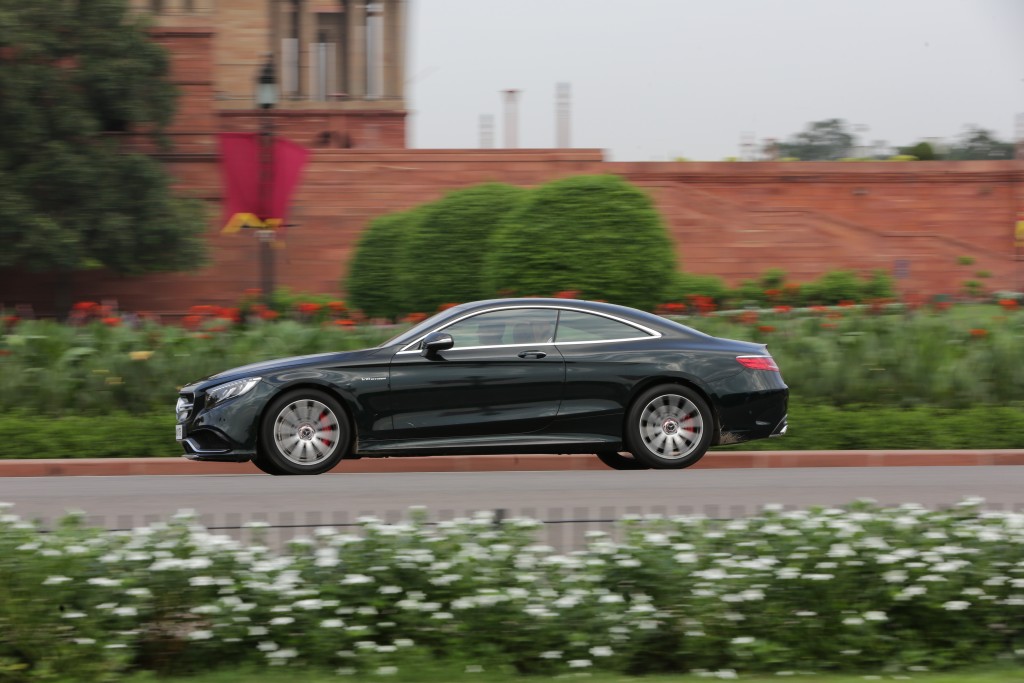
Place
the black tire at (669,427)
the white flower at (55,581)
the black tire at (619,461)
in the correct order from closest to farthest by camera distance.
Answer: the white flower at (55,581) → the black tire at (669,427) → the black tire at (619,461)

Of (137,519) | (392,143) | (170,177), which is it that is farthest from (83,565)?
(392,143)

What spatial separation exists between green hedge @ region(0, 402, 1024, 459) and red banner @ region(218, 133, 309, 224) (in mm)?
11795

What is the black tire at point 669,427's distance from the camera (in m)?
11.2

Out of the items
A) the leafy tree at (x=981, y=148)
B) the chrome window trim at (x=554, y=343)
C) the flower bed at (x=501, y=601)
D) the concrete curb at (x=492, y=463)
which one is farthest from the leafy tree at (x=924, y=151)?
the flower bed at (x=501, y=601)

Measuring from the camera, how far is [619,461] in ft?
39.4

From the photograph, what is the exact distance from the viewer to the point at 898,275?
32.3m

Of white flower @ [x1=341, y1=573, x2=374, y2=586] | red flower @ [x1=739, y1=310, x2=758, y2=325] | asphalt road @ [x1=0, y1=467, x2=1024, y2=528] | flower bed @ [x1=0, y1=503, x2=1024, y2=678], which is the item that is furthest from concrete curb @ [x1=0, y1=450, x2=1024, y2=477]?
white flower @ [x1=341, y1=573, x2=374, y2=586]

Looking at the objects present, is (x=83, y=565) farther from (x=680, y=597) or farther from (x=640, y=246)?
(x=640, y=246)

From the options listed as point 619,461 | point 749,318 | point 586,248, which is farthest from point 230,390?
point 586,248

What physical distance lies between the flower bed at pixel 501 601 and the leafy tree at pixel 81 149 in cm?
2196

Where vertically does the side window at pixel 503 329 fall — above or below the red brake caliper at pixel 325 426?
above

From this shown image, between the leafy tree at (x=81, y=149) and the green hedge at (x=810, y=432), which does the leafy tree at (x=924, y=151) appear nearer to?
the leafy tree at (x=81, y=149)

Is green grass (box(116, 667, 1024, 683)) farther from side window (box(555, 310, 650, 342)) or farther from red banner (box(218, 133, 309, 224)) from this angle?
red banner (box(218, 133, 309, 224))

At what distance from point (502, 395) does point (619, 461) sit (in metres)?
1.51
